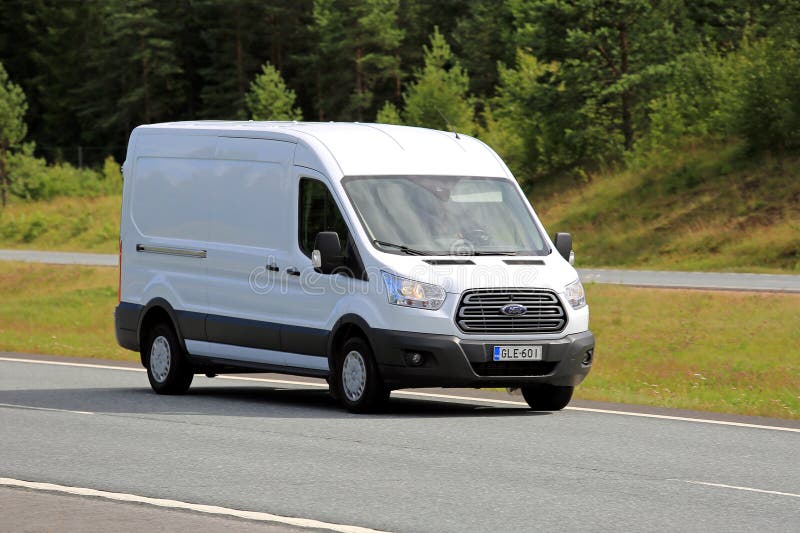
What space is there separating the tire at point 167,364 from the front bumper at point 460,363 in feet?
10.4

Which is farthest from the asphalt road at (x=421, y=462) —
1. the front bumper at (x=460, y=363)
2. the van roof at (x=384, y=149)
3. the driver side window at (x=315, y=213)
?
the van roof at (x=384, y=149)

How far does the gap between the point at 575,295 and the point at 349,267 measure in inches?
78.8

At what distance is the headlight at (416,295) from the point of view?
12172mm

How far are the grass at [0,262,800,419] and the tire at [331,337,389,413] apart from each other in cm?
318

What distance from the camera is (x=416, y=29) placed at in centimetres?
9394

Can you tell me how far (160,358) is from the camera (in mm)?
15016

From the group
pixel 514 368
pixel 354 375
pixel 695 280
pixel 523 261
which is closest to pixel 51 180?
pixel 695 280

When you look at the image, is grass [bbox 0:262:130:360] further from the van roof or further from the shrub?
the shrub

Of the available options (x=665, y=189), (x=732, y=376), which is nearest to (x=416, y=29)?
(x=665, y=189)

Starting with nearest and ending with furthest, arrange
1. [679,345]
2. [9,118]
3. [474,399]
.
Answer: [474,399]
[679,345]
[9,118]

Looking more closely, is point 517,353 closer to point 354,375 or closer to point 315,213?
point 354,375

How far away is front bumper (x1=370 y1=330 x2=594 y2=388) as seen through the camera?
12117 mm

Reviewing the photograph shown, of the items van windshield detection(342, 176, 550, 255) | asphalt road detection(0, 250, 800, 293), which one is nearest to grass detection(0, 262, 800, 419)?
asphalt road detection(0, 250, 800, 293)

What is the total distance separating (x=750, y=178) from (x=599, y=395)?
1070 inches
